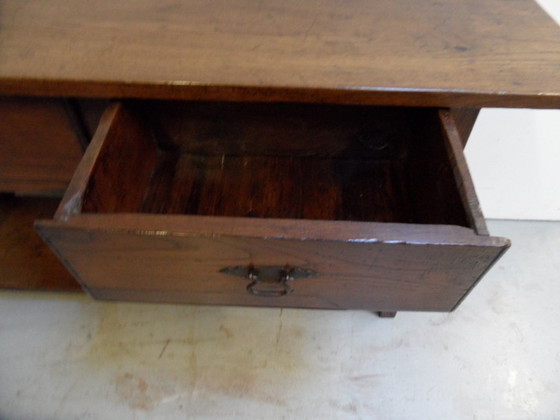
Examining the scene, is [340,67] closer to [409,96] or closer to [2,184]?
[409,96]

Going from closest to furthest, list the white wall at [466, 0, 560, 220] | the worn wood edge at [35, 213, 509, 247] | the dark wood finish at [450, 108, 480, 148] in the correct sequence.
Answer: the worn wood edge at [35, 213, 509, 247], the dark wood finish at [450, 108, 480, 148], the white wall at [466, 0, 560, 220]

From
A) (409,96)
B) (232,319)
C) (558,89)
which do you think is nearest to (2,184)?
(232,319)

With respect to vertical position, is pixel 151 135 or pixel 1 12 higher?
pixel 1 12

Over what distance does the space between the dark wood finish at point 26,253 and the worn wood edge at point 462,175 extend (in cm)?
74

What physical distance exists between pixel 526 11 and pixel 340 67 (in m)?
0.33

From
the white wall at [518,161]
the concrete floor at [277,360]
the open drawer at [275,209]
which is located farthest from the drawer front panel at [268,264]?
the white wall at [518,161]

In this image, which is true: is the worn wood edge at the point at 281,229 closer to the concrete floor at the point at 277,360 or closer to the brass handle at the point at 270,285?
the brass handle at the point at 270,285

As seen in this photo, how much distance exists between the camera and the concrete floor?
2.41 feet

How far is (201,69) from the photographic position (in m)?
0.49

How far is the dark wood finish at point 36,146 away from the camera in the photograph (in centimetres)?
55

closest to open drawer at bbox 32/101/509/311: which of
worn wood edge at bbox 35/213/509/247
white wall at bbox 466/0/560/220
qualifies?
worn wood edge at bbox 35/213/509/247

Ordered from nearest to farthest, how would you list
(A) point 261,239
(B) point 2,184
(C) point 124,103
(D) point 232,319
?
(A) point 261,239
(C) point 124,103
(B) point 2,184
(D) point 232,319

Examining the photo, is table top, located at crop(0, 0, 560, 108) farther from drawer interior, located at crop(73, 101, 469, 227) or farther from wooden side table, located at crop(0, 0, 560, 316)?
drawer interior, located at crop(73, 101, 469, 227)

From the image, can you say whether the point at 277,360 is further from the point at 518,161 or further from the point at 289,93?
the point at 518,161
